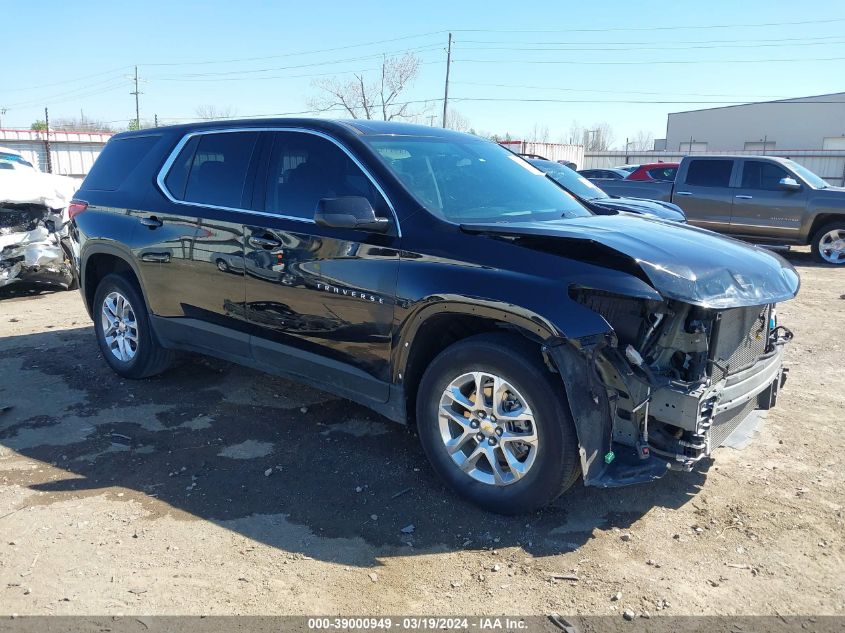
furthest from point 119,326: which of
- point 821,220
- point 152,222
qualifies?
point 821,220

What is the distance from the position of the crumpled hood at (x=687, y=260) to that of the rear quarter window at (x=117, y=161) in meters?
3.18

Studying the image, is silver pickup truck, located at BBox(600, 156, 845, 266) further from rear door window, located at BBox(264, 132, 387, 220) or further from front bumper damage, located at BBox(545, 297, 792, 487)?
rear door window, located at BBox(264, 132, 387, 220)

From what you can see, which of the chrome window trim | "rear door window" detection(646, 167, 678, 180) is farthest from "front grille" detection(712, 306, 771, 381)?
"rear door window" detection(646, 167, 678, 180)

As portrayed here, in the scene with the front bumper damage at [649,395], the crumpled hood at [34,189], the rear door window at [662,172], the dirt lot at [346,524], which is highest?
the rear door window at [662,172]

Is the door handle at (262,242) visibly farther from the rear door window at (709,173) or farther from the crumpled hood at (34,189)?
the rear door window at (709,173)

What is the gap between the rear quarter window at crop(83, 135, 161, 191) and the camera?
17.9ft

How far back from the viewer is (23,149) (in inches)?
1155

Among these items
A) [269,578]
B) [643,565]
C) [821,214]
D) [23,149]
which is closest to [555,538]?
[643,565]

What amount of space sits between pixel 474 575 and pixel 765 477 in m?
2.01

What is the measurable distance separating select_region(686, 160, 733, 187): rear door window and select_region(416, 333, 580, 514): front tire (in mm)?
11632

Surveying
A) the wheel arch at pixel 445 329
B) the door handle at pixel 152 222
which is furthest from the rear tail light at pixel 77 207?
the wheel arch at pixel 445 329

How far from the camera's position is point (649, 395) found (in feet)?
10.4

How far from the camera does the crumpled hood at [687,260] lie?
3145 millimetres

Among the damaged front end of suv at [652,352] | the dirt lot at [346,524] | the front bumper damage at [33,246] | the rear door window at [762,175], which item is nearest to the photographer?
the dirt lot at [346,524]
